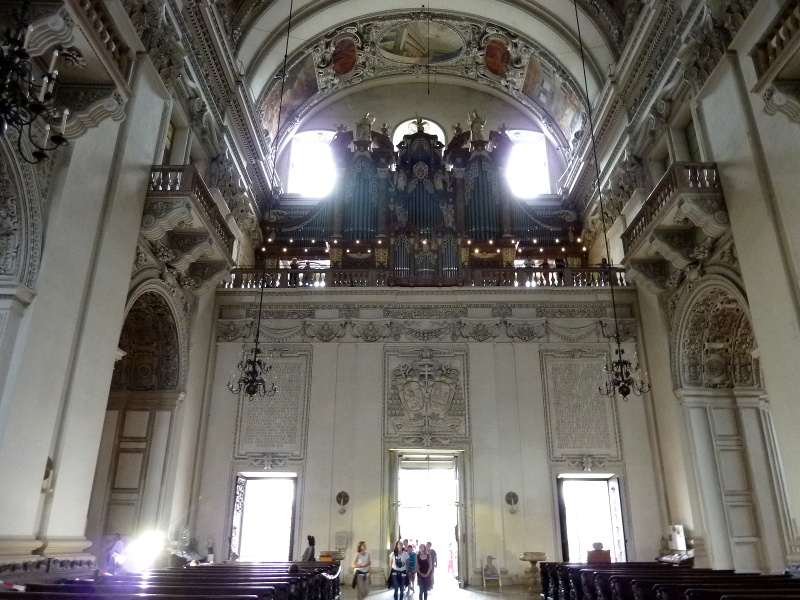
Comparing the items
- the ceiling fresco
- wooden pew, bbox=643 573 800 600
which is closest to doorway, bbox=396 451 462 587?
wooden pew, bbox=643 573 800 600

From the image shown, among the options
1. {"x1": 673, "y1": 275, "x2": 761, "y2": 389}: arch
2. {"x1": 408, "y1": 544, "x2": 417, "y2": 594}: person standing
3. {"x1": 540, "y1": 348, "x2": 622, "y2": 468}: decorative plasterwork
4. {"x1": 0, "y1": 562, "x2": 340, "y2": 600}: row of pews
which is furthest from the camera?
{"x1": 540, "y1": 348, "x2": 622, "y2": 468}: decorative plasterwork

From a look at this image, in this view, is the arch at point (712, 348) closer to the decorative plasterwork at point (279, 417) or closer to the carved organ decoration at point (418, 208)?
the carved organ decoration at point (418, 208)

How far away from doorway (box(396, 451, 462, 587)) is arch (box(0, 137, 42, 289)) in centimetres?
817

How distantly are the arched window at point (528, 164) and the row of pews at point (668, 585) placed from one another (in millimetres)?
12623

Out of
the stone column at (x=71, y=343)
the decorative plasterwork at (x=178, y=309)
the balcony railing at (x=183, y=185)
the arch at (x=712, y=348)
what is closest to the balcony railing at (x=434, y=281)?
the decorative plasterwork at (x=178, y=309)

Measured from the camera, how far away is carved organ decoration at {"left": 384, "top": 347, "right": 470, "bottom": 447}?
41.9ft

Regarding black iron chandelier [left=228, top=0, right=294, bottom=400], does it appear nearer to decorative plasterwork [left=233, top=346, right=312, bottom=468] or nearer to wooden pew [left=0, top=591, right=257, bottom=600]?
decorative plasterwork [left=233, top=346, right=312, bottom=468]

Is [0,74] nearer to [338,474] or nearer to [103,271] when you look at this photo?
[103,271]

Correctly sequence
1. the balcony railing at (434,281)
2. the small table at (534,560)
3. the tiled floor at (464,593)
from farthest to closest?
the balcony railing at (434,281) → the small table at (534,560) → the tiled floor at (464,593)

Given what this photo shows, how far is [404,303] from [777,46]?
8473mm

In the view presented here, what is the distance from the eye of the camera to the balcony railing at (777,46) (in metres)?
6.44

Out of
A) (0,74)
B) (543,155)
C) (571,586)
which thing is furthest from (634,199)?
(0,74)

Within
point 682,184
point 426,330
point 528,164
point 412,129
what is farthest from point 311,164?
point 682,184

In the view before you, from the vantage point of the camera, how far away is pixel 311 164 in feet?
62.0
